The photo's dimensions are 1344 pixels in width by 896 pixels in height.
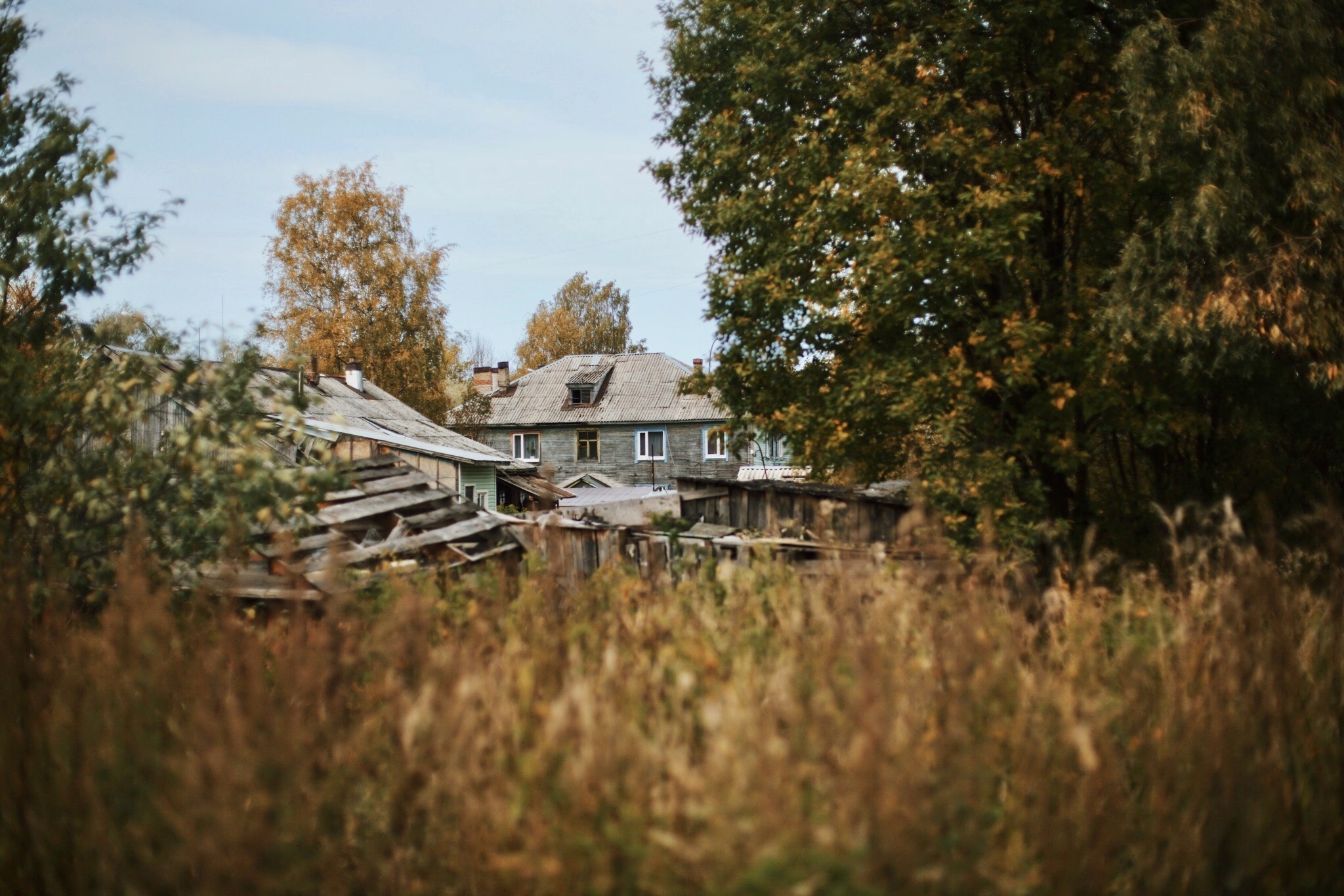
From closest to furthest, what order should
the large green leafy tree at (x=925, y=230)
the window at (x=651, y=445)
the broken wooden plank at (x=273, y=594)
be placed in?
the broken wooden plank at (x=273, y=594)
the large green leafy tree at (x=925, y=230)
the window at (x=651, y=445)

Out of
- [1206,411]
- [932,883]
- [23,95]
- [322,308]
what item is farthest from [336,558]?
[322,308]

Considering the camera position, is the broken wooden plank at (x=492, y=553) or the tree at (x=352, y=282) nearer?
the broken wooden plank at (x=492, y=553)

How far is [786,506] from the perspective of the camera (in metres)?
12.7

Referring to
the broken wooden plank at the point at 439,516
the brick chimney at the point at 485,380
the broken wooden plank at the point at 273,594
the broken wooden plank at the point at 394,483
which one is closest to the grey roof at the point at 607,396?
the brick chimney at the point at 485,380

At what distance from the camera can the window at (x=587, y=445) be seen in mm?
45781

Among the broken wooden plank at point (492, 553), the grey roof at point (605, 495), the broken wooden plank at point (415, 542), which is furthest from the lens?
the grey roof at point (605, 495)

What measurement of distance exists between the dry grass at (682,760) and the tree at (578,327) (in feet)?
173

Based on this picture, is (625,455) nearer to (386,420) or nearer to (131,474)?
(386,420)

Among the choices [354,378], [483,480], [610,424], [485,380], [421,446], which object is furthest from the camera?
[485,380]

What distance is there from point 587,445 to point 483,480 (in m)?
15.6

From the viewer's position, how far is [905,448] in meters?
14.0

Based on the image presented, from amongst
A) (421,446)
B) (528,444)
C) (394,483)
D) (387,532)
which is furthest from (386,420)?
(528,444)

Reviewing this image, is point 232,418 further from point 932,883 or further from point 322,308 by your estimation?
point 322,308

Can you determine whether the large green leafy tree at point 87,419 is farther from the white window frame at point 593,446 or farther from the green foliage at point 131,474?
the white window frame at point 593,446
